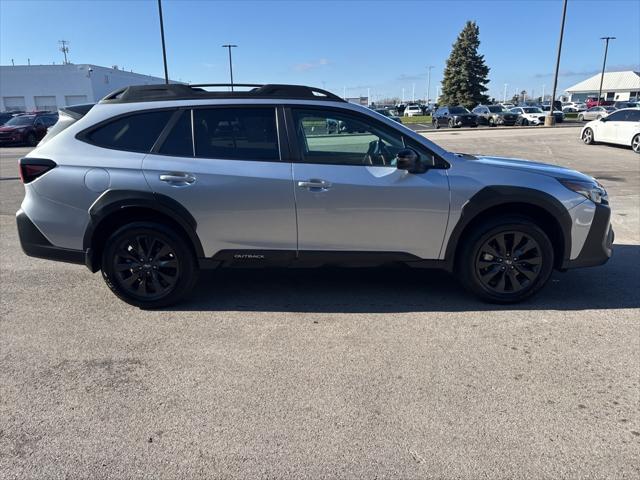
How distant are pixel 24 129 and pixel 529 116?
34.5m

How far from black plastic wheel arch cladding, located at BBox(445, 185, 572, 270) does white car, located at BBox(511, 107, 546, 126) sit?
36.5m

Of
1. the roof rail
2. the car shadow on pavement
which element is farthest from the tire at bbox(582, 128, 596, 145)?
the roof rail

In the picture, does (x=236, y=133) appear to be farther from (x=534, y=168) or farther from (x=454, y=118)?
(x=454, y=118)

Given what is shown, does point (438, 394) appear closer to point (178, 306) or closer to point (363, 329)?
point (363, 329)

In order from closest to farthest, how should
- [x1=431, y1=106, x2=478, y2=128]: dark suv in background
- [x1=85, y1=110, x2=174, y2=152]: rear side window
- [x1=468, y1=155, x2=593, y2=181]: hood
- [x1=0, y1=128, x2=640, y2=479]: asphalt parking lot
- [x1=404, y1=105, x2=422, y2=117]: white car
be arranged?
[x1=0, y1=128, x2=640, y2=479]: asphalt parking lot < [x1=85, y1=110, x2=174, y2=152]: rear side window < [x1=468, y1=155, x2=593, y2=181]: hood < [x1=431, y1=106, x2=478, y2=128]: dark suv in background < [x1=404, y1=105, x2=422, y2=117]: white car

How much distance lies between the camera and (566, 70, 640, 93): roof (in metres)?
93.1

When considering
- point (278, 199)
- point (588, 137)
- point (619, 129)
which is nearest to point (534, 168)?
point (278, 199)

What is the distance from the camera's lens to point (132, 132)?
13.3ft

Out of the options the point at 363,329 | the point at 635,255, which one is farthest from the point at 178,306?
the point at 635,255

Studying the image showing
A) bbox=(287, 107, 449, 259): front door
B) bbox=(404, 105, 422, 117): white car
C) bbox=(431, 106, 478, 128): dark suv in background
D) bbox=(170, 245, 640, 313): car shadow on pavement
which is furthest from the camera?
bbox=(404, 105, 422, 117): white car

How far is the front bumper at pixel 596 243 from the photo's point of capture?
410cm

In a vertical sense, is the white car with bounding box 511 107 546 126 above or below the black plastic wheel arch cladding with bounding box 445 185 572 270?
above

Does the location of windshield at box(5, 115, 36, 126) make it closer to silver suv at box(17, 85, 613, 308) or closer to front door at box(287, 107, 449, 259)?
silver suv at box(17, 85, 613, 308)

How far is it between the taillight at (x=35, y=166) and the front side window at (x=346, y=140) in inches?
83.4
